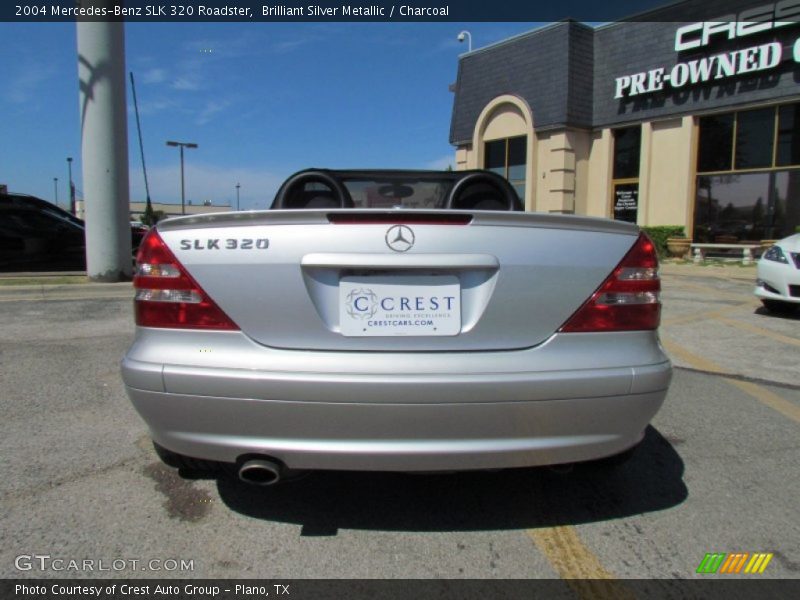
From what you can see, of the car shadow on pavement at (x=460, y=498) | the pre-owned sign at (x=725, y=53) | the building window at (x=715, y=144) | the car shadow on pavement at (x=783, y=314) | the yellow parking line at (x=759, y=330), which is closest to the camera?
the car shadow on pavement at (x=460, y=498)

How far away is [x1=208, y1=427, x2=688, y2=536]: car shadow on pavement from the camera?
7.90ft

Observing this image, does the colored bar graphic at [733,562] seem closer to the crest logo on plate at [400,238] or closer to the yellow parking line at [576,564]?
the yellow parking line at [576,564]

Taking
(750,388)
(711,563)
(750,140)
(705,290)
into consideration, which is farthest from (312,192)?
(750,140)

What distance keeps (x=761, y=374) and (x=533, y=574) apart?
148 inches

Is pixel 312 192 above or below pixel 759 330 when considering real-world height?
above

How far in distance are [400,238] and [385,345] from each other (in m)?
0.38

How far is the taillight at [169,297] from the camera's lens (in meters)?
2.14

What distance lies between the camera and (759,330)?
6703 mm

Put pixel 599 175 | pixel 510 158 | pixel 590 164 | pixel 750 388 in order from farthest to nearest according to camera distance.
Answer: pixel 510 158
pixel 590 164
pixel 599 175
pixel 750 388

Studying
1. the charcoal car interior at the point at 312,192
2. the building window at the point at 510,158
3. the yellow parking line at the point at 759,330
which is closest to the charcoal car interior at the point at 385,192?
the charcoal car interior at the point at 312,192

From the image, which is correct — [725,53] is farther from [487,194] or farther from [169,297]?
[169,297]

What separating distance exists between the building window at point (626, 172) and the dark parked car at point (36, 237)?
1418cm

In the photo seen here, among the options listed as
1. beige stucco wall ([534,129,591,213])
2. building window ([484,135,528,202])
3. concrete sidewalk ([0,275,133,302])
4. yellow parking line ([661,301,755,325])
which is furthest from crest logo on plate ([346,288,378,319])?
building window ([484,135,528,202])

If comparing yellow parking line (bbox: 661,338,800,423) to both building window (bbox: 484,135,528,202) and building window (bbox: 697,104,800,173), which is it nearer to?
building window (bbox: 697,104,800,173)
